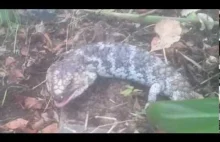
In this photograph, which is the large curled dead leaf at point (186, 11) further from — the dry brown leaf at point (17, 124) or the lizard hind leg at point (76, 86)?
the dry brown leaf at point (17, 124)

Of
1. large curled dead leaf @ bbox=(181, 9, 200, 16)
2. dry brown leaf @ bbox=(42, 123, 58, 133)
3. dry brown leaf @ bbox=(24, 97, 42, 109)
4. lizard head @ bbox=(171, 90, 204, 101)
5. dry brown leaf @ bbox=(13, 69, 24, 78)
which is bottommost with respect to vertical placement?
dry brown leaf @ bbox=(42, 123, 58, 133)

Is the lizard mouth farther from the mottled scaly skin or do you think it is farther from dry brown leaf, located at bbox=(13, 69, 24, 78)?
dry brown leaf, located at bbox=(13, 69, 24, 78)

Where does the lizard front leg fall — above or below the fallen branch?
below

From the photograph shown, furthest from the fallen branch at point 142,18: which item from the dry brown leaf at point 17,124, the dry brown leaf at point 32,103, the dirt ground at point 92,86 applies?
the dry brown leaf at point 17,124

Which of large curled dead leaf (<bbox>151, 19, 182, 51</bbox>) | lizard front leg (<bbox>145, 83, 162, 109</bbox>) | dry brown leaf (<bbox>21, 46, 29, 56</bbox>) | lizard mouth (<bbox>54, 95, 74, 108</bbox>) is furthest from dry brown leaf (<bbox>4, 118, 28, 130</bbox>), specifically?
large curled dead leaf (<bbox>151, 19, 182, 51</bbox>)

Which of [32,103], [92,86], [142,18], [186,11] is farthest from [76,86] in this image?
[186,11]

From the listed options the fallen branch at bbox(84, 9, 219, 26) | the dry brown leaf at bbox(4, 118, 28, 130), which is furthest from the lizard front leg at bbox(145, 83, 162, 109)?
the dry brown leaf at bbox(4, 118, 28, 130)

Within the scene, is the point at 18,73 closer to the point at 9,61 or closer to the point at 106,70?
the point at 9,61

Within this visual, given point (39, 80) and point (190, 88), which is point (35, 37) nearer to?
point (39, 80)
